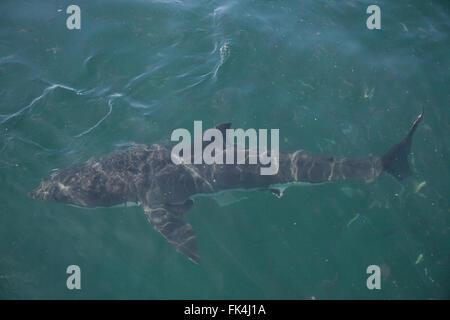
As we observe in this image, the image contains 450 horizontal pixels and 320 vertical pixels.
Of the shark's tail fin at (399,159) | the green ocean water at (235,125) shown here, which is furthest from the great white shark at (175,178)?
the green ocean water at (235,125)

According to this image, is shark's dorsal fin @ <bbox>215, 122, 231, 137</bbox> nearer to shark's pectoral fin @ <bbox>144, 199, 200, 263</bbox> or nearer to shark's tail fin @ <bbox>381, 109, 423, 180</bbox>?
shark's pectoral fin @ <bbox>144, 199, 200, 263</bbox>

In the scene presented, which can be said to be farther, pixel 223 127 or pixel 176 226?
A: pixel 223 127

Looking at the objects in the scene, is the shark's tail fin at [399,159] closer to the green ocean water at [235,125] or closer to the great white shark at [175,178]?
the great white shark at [175,178]

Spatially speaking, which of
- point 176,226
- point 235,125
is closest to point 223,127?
point 235,125

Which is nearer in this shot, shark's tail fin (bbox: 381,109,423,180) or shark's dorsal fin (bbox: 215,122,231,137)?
shark's tail fin (bbox: 381,109,423,180)

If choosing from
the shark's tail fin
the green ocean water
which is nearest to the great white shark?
the shark's tail fin

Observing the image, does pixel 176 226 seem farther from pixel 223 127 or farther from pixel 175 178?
pixel 223 127

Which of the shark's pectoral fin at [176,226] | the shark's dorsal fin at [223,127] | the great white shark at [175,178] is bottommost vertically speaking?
the shark's pectoral fin at [176,226]

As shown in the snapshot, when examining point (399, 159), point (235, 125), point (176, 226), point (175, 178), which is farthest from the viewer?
point (235, 125)
